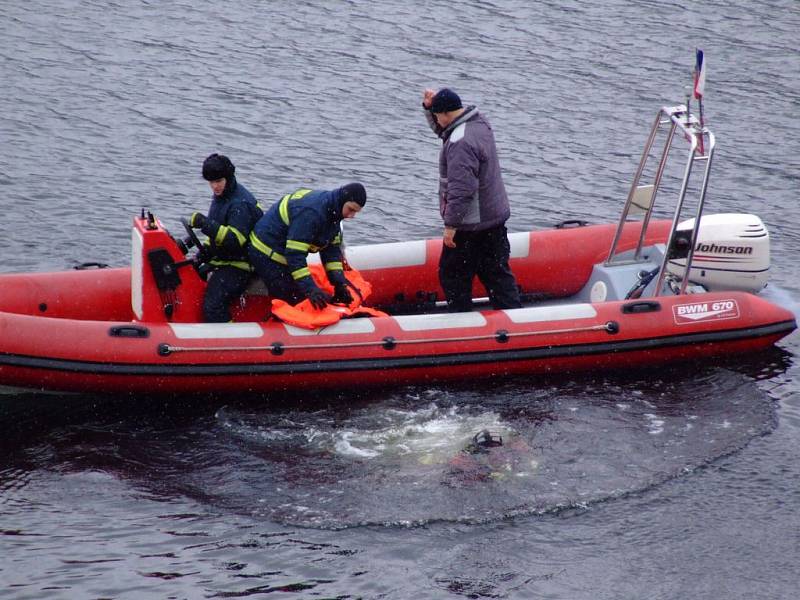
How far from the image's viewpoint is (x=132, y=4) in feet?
48.3

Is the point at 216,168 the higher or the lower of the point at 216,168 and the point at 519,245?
the higher

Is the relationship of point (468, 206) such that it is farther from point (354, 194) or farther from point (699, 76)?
point (699, 76)

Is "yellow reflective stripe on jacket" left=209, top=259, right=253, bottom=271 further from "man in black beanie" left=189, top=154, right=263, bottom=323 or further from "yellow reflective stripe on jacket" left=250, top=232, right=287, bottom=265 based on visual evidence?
"yellow reflective stripe on jacket" left=250, top=232, right=287, bottom=265

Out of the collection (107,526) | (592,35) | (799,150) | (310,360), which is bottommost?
(107,526)

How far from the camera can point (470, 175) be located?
6.89 m

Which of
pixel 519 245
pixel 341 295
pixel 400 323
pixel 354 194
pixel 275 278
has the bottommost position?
pixel 400 323

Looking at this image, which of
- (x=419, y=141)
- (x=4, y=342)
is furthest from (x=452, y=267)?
(x=419, y=141)

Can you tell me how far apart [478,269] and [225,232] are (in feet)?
5.37

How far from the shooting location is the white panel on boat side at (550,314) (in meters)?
7.16

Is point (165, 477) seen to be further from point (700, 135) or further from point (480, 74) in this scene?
point (480, 74)

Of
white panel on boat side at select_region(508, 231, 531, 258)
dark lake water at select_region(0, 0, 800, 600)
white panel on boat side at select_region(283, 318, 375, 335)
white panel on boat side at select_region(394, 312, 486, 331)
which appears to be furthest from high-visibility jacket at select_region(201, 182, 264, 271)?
white panel on boat side at select_region(508, 231, 531, 258)

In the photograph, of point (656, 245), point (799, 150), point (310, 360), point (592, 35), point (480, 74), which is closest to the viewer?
point (310, 360)

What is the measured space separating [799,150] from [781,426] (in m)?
5.60

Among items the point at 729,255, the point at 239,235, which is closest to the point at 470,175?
the point at 239,235
